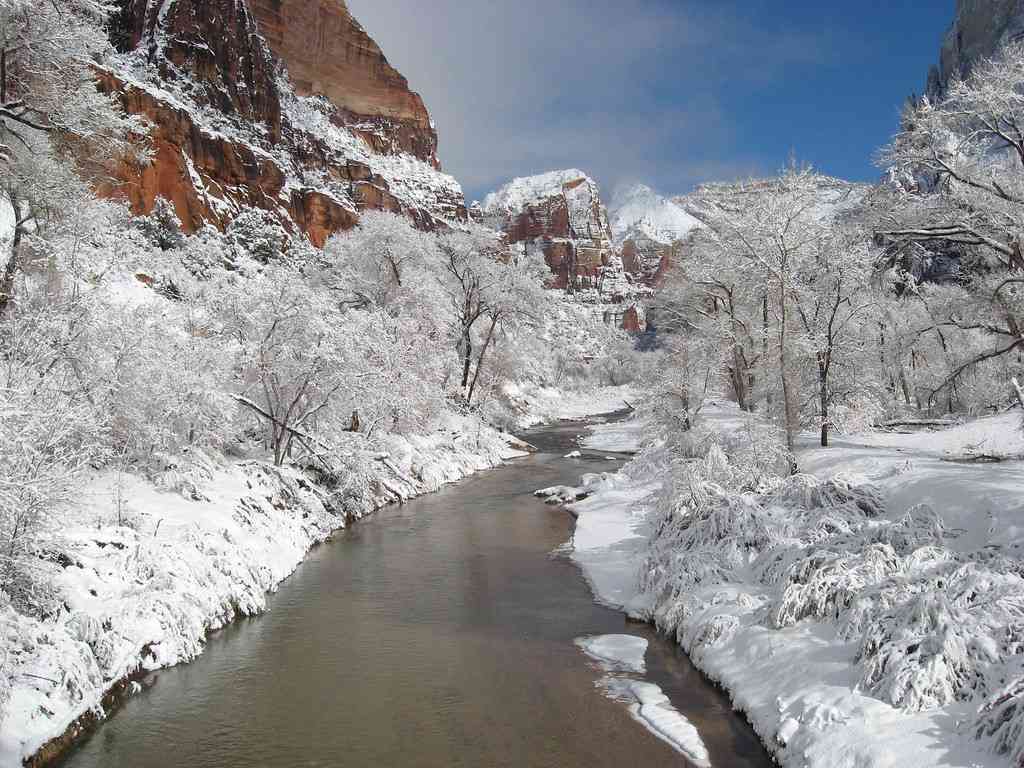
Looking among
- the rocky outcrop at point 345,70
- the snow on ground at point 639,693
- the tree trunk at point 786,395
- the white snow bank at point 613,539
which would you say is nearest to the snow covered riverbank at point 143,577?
the snow on ground at point 639,693

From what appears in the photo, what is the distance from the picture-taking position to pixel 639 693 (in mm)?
9219

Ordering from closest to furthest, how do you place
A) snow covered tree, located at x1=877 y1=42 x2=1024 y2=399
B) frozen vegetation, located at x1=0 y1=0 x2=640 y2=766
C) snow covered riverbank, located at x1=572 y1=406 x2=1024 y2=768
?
snow covered riverbank, located at x1=572 y1=406 x2=1024 y2=768 < frozen vegetation, located at x1=0 y1=0 x2=640 y2=766 < snow covered tree, located at x1=877 y1=42 x2=1024 y2=399

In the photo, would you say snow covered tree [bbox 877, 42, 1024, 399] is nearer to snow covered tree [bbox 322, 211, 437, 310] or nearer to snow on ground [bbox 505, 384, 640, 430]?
snow covered tree [bbox 322, 211, 437, 310]

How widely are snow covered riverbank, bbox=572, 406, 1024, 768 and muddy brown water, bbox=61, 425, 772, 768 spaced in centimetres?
72

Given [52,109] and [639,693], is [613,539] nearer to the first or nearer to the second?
[639,693]

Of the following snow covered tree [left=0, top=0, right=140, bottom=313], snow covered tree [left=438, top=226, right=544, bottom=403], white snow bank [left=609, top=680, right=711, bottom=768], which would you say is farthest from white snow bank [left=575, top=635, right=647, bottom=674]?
snow covered tree [left=438, top=226, right=544, bottom=403]

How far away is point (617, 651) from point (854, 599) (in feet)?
12.8

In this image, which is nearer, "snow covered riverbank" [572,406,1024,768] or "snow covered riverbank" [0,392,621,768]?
"snow covered riverbank" [572,406,1024,768]

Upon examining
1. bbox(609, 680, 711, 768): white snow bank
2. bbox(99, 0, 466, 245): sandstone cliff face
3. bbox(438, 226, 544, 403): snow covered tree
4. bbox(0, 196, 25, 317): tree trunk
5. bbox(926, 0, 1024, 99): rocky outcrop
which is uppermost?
bbox(926, 0, 1024, 99): rocky outcrop

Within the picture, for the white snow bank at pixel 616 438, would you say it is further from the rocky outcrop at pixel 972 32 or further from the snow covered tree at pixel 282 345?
the rocky outcrop at pixel 972 32

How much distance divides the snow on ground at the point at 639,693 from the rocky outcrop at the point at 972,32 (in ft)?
342

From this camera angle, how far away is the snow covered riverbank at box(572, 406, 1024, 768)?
21.1 ft

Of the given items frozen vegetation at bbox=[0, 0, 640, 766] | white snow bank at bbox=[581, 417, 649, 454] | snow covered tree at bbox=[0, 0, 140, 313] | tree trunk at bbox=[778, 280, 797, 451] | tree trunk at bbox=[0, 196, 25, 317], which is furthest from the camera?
white snow bank at bbox=[581, 417, 649, 454]

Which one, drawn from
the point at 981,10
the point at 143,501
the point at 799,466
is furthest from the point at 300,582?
the point at 981,10
